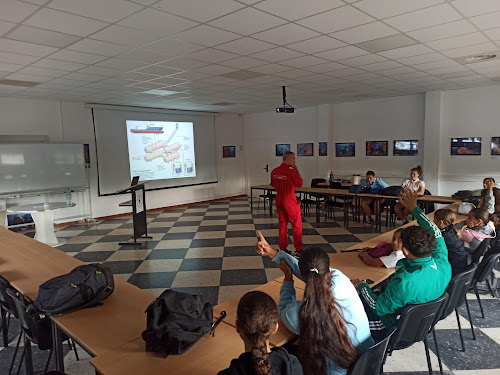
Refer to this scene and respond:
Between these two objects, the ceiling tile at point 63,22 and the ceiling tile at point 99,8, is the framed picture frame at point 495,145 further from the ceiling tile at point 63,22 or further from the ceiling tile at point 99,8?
the ceiling tile at point 63,22

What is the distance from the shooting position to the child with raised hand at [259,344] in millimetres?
1153

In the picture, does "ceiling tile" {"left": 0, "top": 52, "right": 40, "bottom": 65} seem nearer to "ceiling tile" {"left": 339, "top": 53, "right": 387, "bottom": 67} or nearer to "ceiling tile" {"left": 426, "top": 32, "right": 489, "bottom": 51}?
"ceiling tile" {"left": 339, "top": 53, "right": 387, "bottom": 67}

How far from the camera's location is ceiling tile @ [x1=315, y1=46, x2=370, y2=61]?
→ 14.2 feet

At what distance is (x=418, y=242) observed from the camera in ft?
6.20

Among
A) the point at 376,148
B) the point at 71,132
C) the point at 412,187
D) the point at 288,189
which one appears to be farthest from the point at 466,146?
the point at 71,132

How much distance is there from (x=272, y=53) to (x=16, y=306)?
374 centimetres

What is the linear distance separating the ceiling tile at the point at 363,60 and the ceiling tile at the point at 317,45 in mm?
742

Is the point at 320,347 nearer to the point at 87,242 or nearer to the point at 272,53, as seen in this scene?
the point at 272,53

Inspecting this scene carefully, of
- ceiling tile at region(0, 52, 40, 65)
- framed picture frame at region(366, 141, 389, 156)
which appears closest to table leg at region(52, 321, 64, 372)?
ceiling tile at region(0, 52, 40, 65)

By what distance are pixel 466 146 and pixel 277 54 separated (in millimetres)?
5530

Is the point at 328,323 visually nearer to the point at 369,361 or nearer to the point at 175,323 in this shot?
the point at 369,361

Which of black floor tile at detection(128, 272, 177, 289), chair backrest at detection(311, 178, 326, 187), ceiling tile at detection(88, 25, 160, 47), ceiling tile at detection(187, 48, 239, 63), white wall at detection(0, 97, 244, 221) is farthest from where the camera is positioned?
chair backrest at detection(311, 178, 326, 187)

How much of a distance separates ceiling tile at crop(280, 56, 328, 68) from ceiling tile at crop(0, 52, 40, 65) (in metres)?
3.27

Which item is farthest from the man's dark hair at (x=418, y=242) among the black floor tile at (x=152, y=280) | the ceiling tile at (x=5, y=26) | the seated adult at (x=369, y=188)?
the seated adult at (x=369, y=188)
